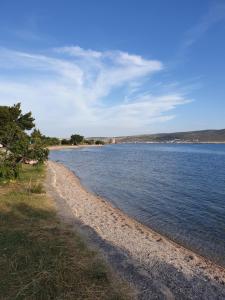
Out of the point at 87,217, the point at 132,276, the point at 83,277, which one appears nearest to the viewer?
the point at 83,277

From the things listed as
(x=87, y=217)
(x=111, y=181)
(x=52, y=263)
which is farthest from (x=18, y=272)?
(x=111, y=181)

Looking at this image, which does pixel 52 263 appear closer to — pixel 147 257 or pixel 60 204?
pixel 147 257

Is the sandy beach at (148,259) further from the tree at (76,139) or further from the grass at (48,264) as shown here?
the tree at (76,139)

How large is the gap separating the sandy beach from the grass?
878 millimetres

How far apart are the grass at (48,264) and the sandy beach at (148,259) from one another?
88 centimetres

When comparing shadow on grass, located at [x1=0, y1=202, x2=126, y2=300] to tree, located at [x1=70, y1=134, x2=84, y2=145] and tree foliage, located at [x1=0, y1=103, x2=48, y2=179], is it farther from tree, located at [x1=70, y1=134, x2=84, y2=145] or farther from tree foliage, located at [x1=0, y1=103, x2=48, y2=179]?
tree, located at [x1=70, y1=134, x2=84, y2=145]

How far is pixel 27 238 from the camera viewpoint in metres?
12.6

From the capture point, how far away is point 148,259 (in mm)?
12570

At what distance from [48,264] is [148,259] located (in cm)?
444

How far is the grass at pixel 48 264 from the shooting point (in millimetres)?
8688

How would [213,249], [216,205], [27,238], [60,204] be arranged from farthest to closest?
[216,205], [60,204], [213,249], [27,238]

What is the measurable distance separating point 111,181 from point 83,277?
2915 cm

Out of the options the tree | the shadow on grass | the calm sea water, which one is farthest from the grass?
the tree

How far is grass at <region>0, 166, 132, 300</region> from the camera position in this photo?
869cm
